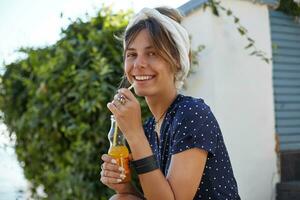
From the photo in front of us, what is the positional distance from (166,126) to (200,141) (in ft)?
0.85

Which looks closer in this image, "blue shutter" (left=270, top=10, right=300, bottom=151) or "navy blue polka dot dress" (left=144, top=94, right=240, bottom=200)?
"navy blue polka dot dress" (left=144, top=94, right=240, bottom=200)

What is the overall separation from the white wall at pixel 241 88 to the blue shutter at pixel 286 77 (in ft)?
0.83

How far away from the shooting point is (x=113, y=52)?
13.3ft

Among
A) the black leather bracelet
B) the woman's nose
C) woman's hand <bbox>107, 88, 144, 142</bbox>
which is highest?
the woman's nose

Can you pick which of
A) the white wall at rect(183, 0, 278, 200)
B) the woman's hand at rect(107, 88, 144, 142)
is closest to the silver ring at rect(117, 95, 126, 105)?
the woman's hand at rect(107, 88, 144, 142)

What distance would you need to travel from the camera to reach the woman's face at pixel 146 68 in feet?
6.04

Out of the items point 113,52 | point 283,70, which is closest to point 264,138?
point 283,70

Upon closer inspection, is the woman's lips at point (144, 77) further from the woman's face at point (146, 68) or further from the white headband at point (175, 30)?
the white headband at point (175, 30)

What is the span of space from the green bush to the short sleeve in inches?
81.6

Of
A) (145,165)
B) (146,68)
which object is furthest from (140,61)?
(145,165)

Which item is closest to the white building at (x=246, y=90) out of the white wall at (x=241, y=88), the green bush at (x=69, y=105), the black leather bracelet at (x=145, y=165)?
the white wall at (x=241, y=88)

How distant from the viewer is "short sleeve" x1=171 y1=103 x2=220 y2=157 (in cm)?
174

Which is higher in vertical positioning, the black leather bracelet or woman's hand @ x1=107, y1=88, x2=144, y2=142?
woman's hand @ x1=107, y1=88, x2=144, y2=142

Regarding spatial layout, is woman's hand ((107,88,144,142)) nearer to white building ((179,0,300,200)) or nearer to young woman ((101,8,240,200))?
young woman ((101,8,240,200))
